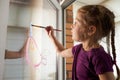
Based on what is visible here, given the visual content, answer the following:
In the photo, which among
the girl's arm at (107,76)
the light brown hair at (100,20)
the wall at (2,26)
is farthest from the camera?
the light brown hair at (100,20)

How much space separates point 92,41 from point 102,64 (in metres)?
0.17

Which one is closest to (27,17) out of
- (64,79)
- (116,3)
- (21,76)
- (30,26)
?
(30,26)

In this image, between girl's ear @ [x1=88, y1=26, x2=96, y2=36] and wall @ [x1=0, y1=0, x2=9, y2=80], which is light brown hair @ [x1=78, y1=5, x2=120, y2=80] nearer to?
girl's ear @ [x1=88, y1=26, x2=96, y2=36]

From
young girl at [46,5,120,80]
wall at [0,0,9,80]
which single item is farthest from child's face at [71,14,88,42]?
wall at [0,0,9,80]

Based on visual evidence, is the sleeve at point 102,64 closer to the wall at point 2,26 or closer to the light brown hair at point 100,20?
the light brown hair at point 100,20

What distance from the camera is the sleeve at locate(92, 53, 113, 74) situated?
30.4 inches

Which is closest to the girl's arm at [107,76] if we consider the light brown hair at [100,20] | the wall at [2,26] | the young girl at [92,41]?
the young girl at [92,41]

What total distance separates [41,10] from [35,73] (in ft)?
1.38

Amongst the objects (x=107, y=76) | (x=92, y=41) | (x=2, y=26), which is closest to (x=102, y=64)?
(x=107, y=76)

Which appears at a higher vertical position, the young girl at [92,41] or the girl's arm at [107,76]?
the young girl at [92,41]

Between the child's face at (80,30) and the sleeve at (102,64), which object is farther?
the child's face at (80,30)

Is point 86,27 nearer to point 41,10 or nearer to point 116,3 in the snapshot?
point 41,10

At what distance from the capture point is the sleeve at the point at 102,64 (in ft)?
2.53

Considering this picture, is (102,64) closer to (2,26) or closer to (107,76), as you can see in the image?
(107,76)
